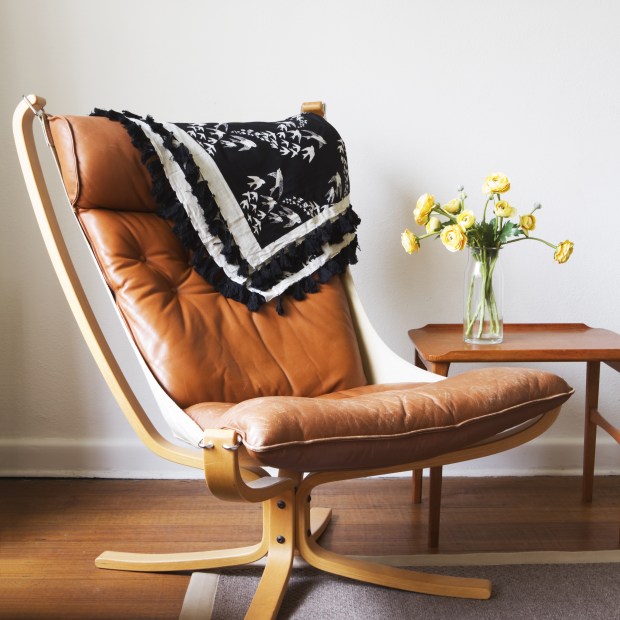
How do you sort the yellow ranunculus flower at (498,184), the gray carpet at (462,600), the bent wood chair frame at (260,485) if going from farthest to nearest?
1. the yellow ranunculus flower at (498,184)
2. the gray carpet at (462,600)
3. the bent wood chair frame at (260,485)

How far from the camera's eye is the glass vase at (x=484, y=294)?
170 centimetres

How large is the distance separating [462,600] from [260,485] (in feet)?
1.68

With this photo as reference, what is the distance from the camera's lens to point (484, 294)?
1711 millimetres

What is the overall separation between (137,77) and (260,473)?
1.11 m

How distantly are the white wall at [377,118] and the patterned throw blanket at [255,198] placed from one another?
330 millimetres

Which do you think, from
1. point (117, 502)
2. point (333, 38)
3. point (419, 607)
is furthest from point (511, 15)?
point (117, 502)

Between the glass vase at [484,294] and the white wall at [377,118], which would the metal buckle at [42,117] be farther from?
the glass vase at [484,294]

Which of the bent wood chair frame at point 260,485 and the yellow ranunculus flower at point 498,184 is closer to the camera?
the bent wood chair frame at point 260,485

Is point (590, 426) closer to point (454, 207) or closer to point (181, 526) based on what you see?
point (454, 207)

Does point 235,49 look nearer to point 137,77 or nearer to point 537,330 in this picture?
point 137,77

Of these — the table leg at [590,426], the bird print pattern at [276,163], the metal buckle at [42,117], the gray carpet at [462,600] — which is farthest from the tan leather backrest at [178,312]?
the table leg at [590,426]

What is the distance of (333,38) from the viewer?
194 centimetres

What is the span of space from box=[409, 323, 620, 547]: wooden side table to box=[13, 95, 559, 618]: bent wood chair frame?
0.13m

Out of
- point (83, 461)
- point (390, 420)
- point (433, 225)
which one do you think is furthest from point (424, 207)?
point (83, 461)
